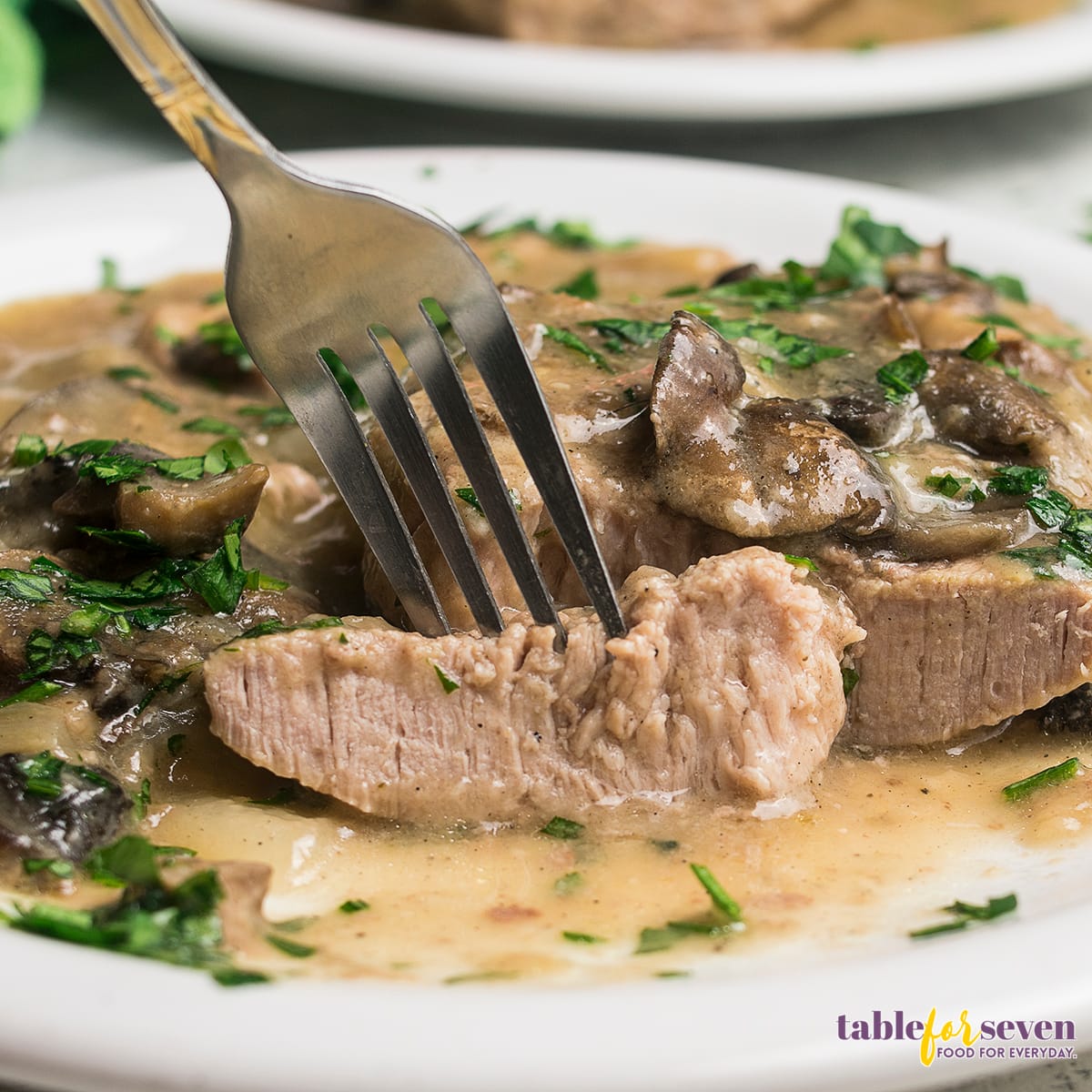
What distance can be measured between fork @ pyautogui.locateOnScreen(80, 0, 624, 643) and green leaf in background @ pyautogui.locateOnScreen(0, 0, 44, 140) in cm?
482

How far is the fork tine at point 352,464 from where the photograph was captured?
405 centimetres

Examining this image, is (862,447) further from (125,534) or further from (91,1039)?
(91,1039)

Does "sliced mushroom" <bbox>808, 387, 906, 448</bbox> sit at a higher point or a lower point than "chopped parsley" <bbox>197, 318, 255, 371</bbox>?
lower

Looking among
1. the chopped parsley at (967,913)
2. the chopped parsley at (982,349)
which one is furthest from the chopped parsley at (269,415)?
the chopped parsley at (967,913)

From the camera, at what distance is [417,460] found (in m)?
4.02

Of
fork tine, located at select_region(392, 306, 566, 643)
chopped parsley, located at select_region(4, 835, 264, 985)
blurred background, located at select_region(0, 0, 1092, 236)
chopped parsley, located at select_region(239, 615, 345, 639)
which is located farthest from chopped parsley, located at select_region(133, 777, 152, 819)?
blurred background, located at select_region(0, 0, 1092, 236)

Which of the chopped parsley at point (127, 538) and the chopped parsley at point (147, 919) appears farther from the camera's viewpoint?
the chopped parsley at point (127, 538)

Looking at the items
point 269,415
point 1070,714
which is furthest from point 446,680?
point 1070,714

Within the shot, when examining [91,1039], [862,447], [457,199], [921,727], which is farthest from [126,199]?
[91,1039]

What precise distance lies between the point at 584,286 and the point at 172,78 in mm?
2747

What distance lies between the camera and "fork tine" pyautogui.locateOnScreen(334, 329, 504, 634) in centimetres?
401

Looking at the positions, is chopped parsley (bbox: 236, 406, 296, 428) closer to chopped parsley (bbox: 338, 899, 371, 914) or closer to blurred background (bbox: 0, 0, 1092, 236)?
chopped parsley (bbox: 338, 899, 371, 914)

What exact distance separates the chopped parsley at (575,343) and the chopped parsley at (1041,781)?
66.4 inches

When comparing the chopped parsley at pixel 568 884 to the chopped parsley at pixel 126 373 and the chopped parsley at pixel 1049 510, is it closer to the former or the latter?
the chopped parsley at pixel 1049 510
